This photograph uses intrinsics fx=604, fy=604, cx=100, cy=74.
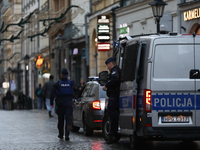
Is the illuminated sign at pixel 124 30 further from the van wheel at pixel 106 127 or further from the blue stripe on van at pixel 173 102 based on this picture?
the blue stripe on van at pixel 173 102

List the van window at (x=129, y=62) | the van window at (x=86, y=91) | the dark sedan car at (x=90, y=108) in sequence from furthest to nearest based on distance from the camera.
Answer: the van window at (x=86, y=91)
the dark sedan car at (x=90, y=108)
the van window at (x=129, y=62)

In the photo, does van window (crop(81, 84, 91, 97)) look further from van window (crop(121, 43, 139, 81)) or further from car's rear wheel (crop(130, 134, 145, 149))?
car's rear wheel (crop(130, 134, 145, 149))

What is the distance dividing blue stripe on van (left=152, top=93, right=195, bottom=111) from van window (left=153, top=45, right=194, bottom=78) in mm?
347

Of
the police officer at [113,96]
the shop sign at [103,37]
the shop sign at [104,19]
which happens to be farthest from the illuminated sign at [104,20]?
the police officer at [113,96]

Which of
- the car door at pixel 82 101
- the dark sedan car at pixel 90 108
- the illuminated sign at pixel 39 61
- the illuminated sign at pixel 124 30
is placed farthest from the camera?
the illuminated sign at pixel 39 61

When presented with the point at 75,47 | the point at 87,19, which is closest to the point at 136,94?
the point at 87,19

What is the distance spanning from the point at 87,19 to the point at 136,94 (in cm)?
2759

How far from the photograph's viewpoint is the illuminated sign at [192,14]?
22.0 m

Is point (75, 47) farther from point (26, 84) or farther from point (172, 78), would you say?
point (172, 78)

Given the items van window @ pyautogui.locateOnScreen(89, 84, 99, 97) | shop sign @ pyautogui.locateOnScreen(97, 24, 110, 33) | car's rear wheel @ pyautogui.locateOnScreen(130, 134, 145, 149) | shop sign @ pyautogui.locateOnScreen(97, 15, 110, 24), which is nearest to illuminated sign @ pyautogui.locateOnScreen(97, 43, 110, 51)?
shop sign @ pyautogui.locateOnScreen(97, 24, 110, 33)

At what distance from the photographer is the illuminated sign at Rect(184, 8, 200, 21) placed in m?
22.0

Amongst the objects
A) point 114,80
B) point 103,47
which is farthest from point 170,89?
point 103,47

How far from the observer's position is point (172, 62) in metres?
10.4

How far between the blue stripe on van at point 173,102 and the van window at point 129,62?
780mm
